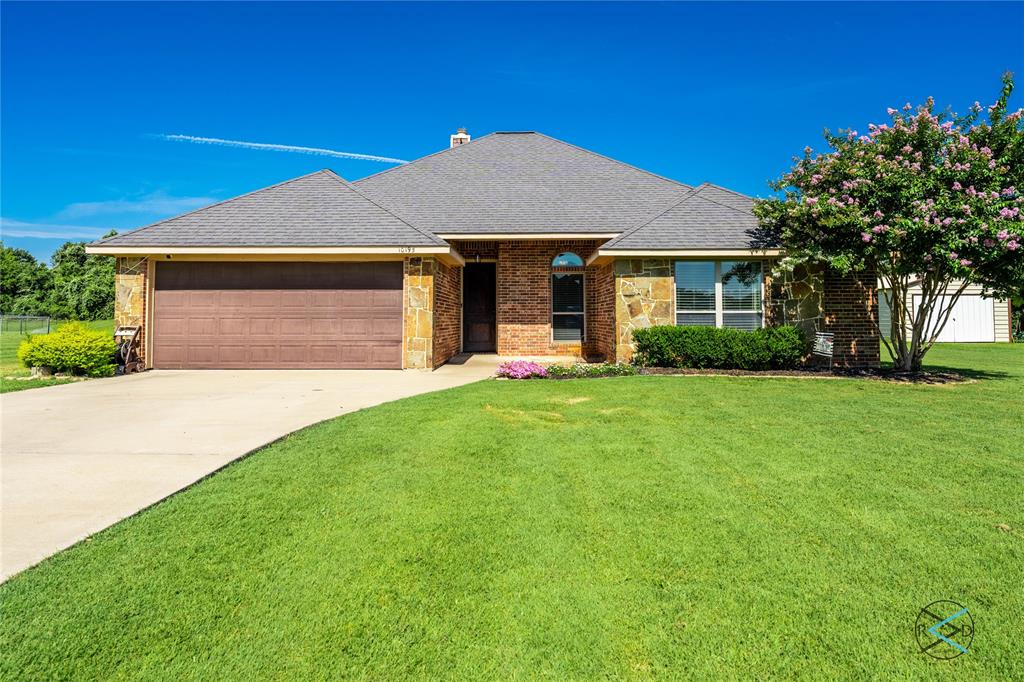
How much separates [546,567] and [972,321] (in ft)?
90.3

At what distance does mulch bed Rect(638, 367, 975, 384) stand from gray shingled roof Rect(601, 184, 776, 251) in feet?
9.69

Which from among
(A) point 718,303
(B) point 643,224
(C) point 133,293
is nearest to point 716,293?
(A) point 718,303

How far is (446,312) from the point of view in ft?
45.1

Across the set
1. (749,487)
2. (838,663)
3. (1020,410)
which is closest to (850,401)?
(1020,410)

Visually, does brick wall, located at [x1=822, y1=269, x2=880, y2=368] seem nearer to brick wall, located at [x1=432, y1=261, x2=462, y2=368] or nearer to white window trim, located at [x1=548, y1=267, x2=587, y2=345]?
white window trim, located at [x1=548, y1=267, x2=587, y2=345]

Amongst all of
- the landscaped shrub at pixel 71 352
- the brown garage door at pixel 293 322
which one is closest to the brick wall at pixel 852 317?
the brown garage door at pixel 293 322

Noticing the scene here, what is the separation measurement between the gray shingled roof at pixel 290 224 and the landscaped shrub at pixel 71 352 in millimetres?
2443

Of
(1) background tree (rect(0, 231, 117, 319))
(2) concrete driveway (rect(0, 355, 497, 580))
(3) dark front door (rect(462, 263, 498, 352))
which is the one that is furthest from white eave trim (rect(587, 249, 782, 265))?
(1) background tree (rect(0, 231, 117, 319))

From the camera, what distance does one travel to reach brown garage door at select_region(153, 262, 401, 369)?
11.9 meters

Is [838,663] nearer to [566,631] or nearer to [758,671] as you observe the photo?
[758,671]

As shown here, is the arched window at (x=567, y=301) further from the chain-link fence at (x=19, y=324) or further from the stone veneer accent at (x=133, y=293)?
the chain-link fence at (x=19, y=324)

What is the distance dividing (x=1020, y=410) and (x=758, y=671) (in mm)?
7560

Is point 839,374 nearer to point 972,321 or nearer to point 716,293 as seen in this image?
point 716,293

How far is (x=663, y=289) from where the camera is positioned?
12.0m
